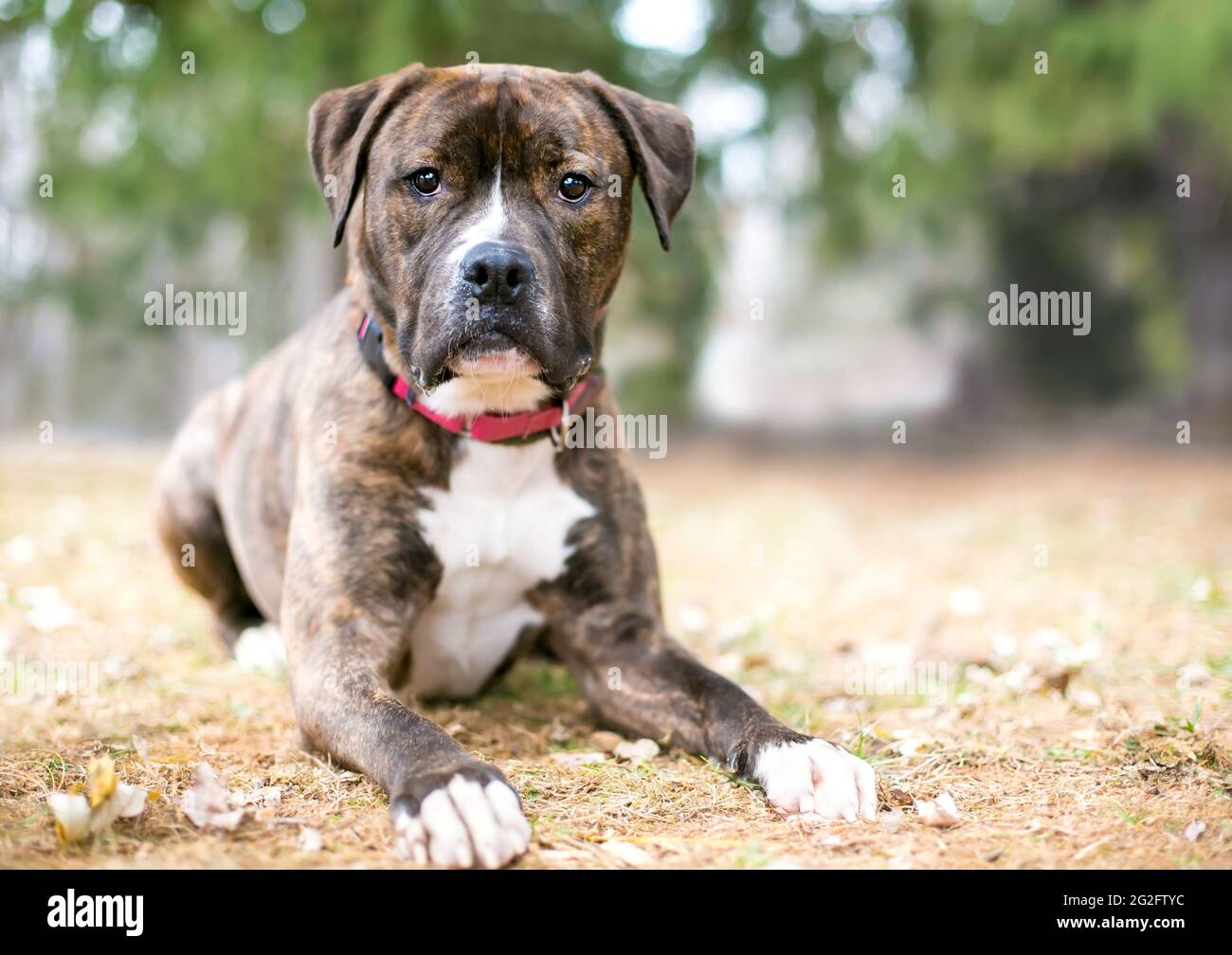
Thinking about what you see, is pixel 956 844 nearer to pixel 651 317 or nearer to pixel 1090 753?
pixel 1090 753

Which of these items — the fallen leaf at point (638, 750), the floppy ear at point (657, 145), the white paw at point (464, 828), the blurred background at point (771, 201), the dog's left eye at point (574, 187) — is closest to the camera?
the white paw at point (464, 828)

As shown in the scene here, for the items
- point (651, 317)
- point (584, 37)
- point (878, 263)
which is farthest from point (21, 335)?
point (878, 263)

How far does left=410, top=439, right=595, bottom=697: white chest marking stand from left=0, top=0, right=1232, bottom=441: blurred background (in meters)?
4.03

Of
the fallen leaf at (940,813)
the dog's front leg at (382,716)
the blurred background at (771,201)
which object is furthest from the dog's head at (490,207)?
the blurred background at (771,201)

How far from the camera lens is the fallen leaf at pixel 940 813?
9.27ft

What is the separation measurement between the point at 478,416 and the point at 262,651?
1.68 metres

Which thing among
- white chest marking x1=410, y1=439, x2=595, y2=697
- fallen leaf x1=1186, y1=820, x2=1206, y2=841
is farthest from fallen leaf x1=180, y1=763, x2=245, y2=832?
fallen leaf x1=1186, y1=820, x2=1206, y2=841

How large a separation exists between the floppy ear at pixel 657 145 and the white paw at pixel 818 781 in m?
1.64

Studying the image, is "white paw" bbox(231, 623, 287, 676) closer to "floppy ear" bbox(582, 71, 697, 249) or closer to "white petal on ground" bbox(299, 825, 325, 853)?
"white petal on ground" bbox(299, 825, 325, 853)

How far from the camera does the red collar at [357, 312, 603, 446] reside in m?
3.54

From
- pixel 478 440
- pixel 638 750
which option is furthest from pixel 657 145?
pixel 638 750

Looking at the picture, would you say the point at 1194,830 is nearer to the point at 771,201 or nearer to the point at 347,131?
the point at 347,131

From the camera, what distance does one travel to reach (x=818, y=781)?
2.93 metres

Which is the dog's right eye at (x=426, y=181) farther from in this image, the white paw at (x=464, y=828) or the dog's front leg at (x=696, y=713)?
the white paw at (x=464, y=828)
